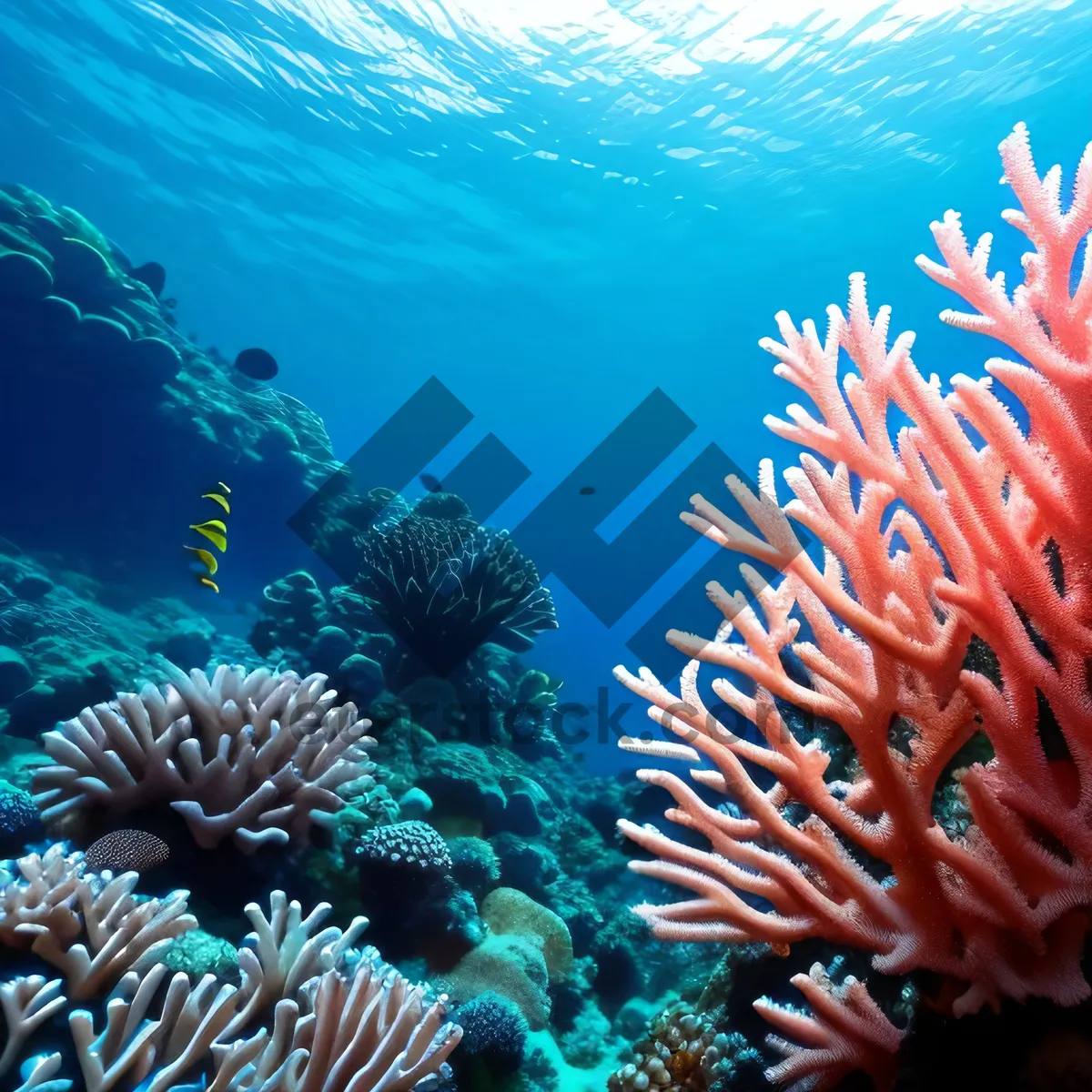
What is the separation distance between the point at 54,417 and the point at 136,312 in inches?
102

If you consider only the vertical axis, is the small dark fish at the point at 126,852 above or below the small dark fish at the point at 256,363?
below

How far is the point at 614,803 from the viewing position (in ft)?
30.5

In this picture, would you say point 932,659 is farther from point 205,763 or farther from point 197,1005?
Result: point 205,763

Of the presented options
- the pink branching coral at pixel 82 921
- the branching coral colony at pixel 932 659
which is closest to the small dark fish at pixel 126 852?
the pink branching coral at pixel 82 921

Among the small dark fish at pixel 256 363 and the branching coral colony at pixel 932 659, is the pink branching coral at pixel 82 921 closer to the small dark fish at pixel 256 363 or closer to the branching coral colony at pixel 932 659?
the branching coral colony at pixel 932 659

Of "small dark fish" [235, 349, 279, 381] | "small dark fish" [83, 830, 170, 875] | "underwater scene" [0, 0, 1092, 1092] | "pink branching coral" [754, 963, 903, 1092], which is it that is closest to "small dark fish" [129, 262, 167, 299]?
"underwater scene" [0, 0, 1092, 1092]

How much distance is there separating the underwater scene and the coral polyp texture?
2 cm

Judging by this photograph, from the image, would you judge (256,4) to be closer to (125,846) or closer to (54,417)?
(54,417)

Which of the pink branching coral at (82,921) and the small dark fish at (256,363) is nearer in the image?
the pink branching coral at (82,921)

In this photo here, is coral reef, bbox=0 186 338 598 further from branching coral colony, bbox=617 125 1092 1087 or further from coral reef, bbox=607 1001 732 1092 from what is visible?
branching coral colony, bbox=617 125 1092 1087

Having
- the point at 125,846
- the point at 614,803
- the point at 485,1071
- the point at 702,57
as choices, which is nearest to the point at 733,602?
the point at 125,846

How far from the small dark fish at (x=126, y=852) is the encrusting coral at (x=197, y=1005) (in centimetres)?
15

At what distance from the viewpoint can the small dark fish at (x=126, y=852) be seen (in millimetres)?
2725

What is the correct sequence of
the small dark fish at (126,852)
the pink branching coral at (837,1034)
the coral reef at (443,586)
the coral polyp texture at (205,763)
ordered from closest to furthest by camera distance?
the pink branching coral at (837,1034), the small dark fish at (126,852), the coral polyp texture at (205,763), the coral reef at (443,586)
